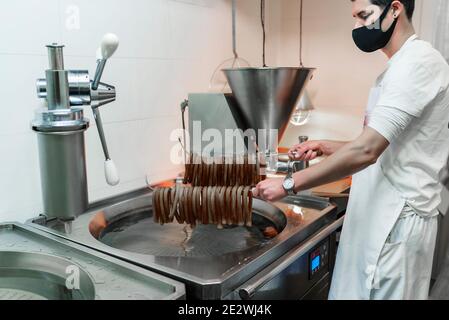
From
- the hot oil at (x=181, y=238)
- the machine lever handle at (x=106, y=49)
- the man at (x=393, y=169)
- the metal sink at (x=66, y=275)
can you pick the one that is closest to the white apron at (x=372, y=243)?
the man at (x=393, y=169)

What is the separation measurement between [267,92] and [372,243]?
613mm

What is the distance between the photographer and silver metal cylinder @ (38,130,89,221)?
2.79 ft

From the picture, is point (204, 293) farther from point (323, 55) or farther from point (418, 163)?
point (323, 55)

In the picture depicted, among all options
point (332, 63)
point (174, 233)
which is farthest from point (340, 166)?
point (332, 63)

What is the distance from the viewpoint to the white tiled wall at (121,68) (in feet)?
3.46

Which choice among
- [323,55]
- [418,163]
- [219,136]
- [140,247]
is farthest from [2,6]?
[323,55]

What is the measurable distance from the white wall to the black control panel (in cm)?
103

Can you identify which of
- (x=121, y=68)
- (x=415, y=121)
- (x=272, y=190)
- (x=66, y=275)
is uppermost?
(x=121, y=68)

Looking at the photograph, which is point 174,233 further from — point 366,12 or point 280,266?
point 366,12

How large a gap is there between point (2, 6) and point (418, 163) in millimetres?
1111

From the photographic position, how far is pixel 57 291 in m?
0.83

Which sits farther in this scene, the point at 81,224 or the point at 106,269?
the point at 81,224

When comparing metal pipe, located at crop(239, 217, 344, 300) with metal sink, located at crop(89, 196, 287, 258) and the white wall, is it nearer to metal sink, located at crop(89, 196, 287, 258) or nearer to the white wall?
metal sink, located at crop(89, 196, 287, 258)

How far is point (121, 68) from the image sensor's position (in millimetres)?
1328
